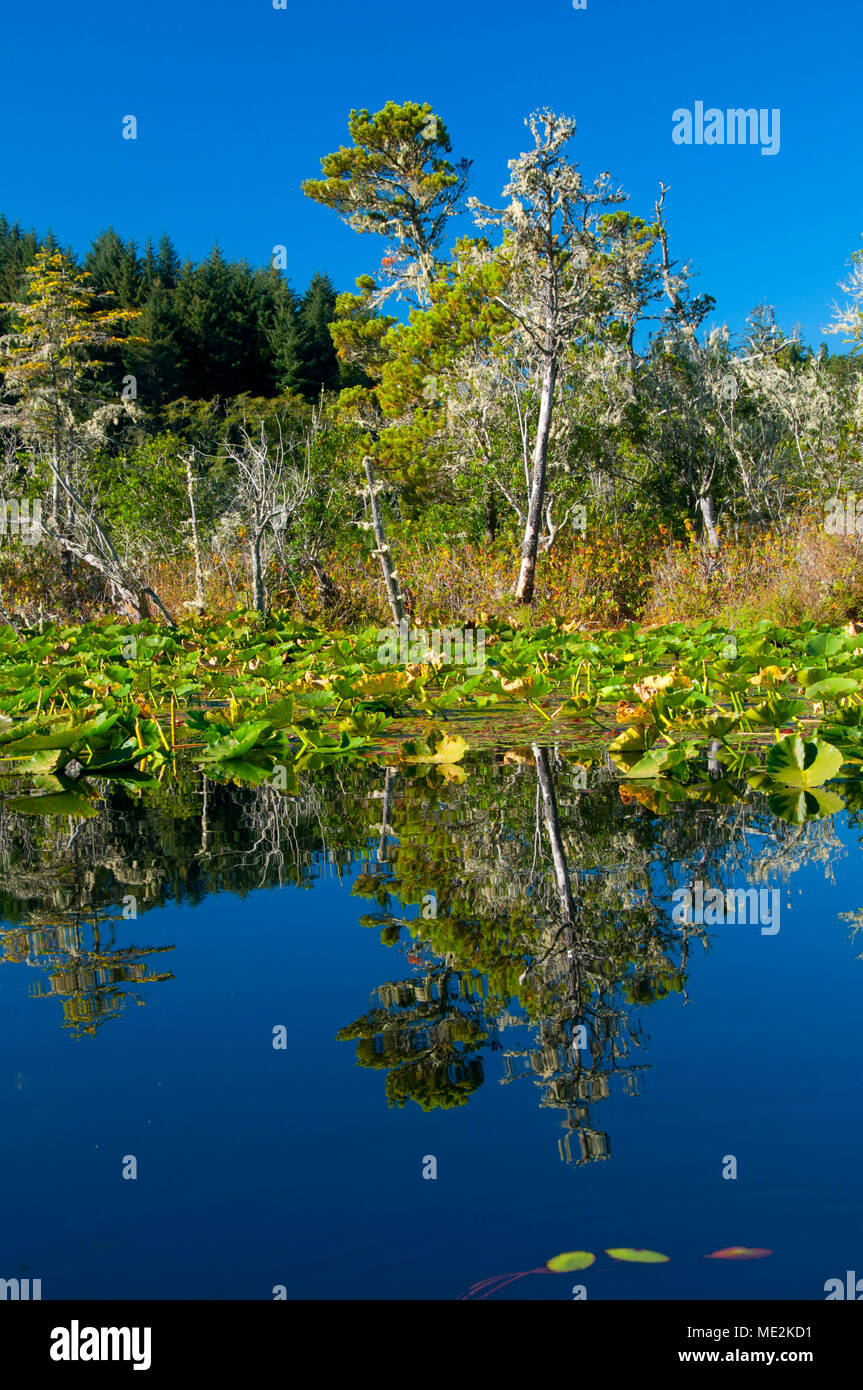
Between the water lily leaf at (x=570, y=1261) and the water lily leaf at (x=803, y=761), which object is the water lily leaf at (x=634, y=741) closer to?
the water lily leaf at (x=803, y=761)

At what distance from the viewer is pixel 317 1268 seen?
0.91m

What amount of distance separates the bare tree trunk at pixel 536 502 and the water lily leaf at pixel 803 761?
705 cm

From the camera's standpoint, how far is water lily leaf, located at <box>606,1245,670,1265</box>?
90cm

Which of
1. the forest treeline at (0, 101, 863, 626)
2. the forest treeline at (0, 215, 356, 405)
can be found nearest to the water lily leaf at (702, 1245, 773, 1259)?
the forest treeline at (0, 101, 863, 626)

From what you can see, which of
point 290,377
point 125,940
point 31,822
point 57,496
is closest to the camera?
point 125,940

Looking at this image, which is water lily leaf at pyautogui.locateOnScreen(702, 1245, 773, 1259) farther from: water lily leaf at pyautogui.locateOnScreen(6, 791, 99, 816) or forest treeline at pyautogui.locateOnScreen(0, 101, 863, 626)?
forest treeline at pyautogui.locateOnScreen(0, 101, 863, 626)

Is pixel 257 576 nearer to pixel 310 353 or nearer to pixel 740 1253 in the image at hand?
pixel 740 1253

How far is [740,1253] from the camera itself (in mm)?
916

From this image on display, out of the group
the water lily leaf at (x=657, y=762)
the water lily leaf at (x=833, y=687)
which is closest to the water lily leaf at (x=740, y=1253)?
the water lily leaf at (x=657, y=762)

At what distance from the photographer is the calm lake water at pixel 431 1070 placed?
932mm

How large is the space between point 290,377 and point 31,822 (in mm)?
35496

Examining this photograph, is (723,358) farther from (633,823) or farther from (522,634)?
(633,823)

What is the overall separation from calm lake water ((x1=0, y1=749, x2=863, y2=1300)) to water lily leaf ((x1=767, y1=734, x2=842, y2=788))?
14.8 inches
